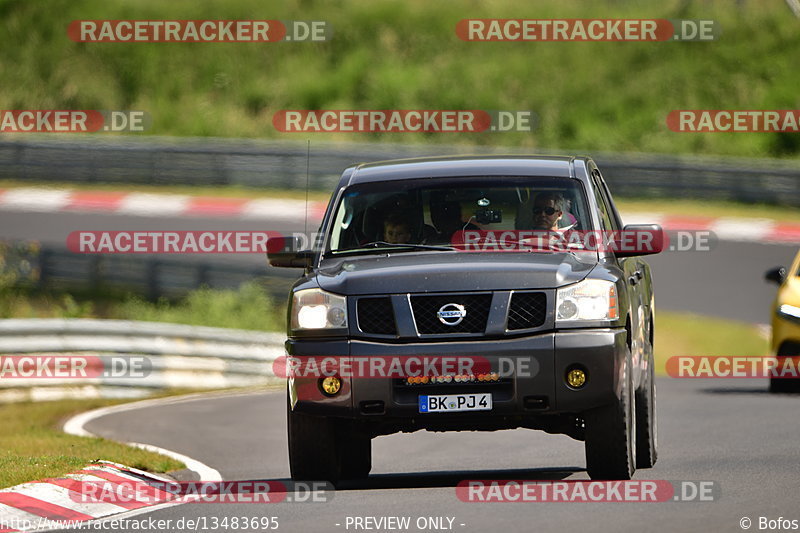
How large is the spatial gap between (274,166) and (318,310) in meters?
26.0

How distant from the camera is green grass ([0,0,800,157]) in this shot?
137 feet

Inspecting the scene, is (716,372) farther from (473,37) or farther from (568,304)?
(473,37)

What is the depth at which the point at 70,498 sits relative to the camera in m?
10.1

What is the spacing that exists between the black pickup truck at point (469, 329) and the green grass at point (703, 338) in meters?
14.0

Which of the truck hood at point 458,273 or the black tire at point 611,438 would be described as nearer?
the truck hood at point 458,273

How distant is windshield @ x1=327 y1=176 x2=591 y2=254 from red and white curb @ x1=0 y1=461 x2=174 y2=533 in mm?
1907

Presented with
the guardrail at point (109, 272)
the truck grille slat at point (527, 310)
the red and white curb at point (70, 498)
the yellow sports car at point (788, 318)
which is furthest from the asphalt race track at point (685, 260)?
the truck grille slat at point (527, 310)

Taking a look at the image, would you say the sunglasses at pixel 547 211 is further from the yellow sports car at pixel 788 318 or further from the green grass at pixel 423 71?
the green grass at pixel 423 71

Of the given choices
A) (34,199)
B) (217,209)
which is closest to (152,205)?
(217,209)

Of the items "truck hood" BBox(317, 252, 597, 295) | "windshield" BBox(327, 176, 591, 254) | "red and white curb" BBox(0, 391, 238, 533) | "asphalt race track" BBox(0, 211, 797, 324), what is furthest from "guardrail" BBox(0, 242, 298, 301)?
"truck hood" BBox(317, 252, 597, 295)

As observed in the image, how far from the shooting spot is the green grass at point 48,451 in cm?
1095

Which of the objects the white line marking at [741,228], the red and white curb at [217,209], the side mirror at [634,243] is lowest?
the side mirror at [634,243]

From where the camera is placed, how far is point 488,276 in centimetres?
966

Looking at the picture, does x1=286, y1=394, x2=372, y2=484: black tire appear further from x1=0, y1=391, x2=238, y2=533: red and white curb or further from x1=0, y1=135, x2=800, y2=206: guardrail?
x1=0, y1=135, x2=800, y2=206: guardrail
